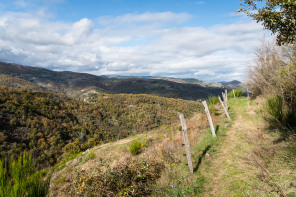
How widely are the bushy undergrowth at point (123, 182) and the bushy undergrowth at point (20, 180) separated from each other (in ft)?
6.50

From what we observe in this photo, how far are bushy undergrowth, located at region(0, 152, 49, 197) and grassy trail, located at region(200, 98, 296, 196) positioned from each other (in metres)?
3.67

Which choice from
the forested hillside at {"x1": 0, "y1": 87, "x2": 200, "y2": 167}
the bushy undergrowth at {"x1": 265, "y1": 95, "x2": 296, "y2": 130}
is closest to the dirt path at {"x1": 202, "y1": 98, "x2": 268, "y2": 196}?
the bushy undergrowth at {"x1": 265, "y1": 95, "x2": 296, "y2": 130}

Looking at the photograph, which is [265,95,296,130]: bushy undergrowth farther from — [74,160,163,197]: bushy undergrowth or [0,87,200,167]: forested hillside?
[0,87,200,167]: forested hillside

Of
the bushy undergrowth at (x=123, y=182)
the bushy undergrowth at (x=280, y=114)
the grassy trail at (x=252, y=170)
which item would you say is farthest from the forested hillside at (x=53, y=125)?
the bushy undergrowth at (x=280, y=114)

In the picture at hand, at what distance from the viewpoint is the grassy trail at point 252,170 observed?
10.8 ft

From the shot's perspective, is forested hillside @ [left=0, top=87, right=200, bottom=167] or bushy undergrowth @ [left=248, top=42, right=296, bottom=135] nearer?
bushy undergrowth @ [left=248, top=42, right=296, bottom=135]

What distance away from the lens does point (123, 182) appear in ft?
14.9

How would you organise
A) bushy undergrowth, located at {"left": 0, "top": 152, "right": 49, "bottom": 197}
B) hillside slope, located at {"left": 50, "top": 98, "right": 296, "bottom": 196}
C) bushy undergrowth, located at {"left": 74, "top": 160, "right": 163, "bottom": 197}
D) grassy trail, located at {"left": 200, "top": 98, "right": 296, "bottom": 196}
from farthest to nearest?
bushy undergrowth, located at {"left": 74, "top": 160, "right": 163, "bottom": 197}, hillside slope, located at {"left": 50, "top": 98, "right": 296, "bottom": 196}, grassy trail, located at {"left": 200, "top": 98, "right": 296, "bottom": 196}, bushy undergrowth, located at {"left": 0, "top": 152, "right": 49, "bottom": 197}

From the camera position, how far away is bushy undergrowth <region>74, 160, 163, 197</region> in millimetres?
4199

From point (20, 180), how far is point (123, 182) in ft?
9.83

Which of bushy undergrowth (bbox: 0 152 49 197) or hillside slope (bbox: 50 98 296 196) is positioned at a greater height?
bushy undergrowth (bbox: 0 152 49 197)

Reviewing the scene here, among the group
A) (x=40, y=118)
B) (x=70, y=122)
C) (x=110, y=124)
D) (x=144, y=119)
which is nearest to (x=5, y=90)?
(x=40, y=118)

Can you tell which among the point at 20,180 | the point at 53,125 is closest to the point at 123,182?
the point at 20,180

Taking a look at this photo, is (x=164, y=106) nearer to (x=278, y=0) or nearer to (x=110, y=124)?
(x=110, y=124)
